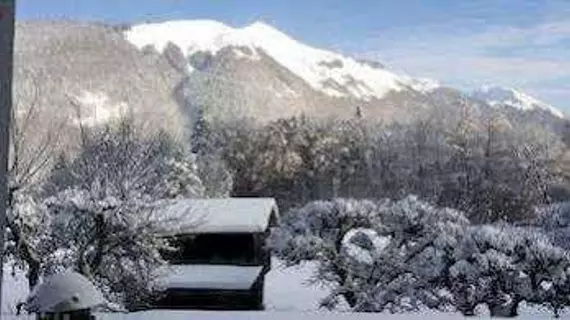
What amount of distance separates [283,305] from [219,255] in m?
1.25

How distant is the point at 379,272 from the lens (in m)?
9.17

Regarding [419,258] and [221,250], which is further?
[221,250]

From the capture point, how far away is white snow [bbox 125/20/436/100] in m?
22.9

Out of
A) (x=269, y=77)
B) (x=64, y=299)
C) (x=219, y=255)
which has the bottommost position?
(x=219, y=255)

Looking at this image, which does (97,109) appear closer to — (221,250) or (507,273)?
(221,250)

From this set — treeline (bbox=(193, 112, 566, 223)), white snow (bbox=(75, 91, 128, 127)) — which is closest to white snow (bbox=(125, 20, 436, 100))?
treeline (bbox=(193, 112, 566, 223))

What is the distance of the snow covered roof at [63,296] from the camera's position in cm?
206

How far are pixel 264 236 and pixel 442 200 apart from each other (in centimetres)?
599

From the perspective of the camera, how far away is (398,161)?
1853cm

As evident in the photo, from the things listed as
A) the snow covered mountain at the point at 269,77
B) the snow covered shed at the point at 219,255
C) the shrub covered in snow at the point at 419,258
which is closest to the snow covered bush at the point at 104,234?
the snow covered shed at the point at 219,255

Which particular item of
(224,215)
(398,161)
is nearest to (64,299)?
(224,215)

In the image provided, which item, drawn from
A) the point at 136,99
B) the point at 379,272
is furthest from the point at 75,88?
the point at 379,272

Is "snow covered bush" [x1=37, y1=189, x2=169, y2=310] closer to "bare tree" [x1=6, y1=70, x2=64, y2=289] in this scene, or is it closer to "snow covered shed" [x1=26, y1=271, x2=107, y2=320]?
"bare tree" [x1=6, y1=70, x2=64, y2=289]

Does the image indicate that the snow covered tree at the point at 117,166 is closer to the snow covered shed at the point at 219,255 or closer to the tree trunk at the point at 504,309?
the snow covered shed at the point at 219,255
